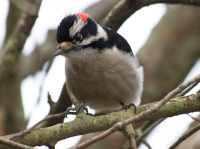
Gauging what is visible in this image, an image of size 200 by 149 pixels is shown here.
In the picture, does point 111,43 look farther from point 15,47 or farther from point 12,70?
point 12,70

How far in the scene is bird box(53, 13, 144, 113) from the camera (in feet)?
14.2

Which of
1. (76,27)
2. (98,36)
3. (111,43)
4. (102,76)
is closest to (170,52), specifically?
(111,43)

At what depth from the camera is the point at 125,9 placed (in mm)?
4613

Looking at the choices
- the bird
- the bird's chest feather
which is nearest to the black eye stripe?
the bird

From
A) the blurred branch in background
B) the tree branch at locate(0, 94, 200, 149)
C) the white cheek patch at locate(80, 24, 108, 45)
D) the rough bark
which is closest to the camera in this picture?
the tree branch at locate(0, 94, 200, 149)

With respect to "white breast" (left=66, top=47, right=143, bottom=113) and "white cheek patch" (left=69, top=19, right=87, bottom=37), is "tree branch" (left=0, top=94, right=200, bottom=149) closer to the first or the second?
"white breast" (left=66, top=47, right=143, bottom=113)

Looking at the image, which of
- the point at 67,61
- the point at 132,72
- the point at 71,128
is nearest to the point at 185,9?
the point at 132,72

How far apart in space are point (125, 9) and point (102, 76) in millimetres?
1166

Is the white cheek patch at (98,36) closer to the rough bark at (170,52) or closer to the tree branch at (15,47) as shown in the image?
the tree branch at (15,47)

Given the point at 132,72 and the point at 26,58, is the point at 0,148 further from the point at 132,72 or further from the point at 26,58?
the point at 26,58

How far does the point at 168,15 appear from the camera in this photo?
26.2 feet

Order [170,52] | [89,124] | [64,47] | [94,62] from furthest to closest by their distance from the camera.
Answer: [170,52] → [94,62] → [64,47] → [89,124]

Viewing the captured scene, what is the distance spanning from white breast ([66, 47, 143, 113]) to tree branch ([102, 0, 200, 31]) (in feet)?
1.67

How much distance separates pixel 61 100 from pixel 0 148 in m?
2.06
